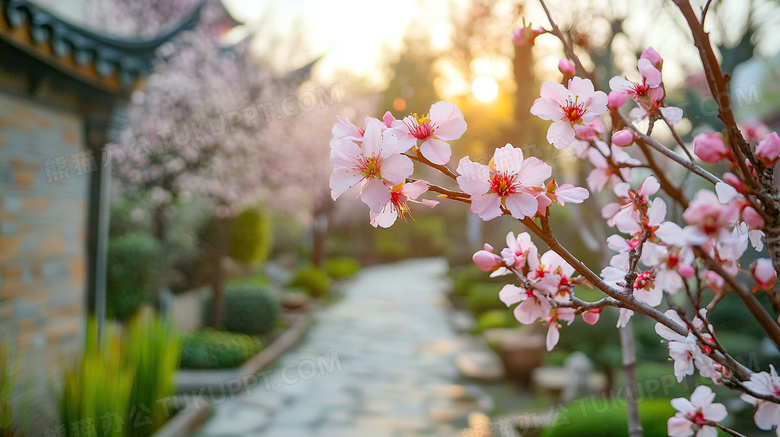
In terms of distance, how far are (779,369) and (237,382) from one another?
505 centimetres

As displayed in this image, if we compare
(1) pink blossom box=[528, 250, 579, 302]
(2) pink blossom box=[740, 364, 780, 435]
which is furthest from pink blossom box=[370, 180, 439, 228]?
(2) pink blossom box=[740, 364, 780, 435]

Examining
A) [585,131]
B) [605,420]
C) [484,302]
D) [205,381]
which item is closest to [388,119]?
[585,131]

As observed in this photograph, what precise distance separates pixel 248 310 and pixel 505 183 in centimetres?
728

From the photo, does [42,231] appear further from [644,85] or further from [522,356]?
[522,356]

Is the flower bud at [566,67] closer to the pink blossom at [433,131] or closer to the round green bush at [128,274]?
the pink blossom at [433,131]

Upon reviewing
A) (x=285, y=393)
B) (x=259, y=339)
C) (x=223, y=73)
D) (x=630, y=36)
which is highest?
(x=223, y=73)

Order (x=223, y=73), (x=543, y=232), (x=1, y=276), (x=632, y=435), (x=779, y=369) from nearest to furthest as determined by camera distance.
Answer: (x=543, y=232) → (x=632, y=435) → (x=1, y=276) → (x=779, y=369) → (x=223, y=73)

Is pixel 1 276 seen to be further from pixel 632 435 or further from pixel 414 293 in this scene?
pixel 414 293

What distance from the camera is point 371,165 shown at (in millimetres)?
896

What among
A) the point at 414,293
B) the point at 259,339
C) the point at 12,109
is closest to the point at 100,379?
the point at 12,109

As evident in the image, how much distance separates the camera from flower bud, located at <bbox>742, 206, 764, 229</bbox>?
0.80m

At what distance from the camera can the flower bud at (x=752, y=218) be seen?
80 cm

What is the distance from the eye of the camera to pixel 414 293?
44.9 feet

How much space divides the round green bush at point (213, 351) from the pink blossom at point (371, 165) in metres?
5.64
